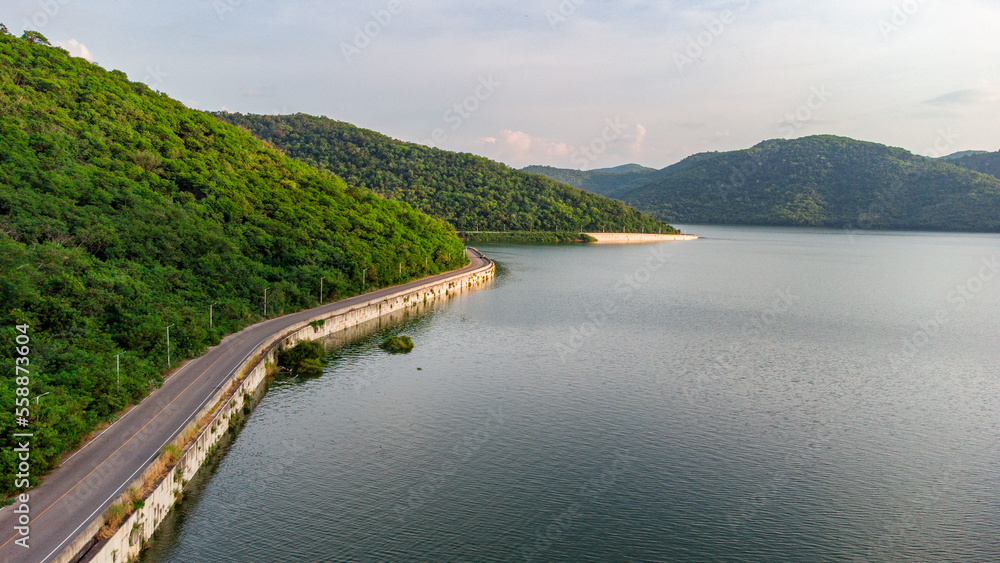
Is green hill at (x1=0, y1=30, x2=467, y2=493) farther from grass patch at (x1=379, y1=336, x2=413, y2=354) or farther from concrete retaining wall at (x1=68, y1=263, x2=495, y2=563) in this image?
grass patch at (x1=379, y1=336, x2=413, y2=354)

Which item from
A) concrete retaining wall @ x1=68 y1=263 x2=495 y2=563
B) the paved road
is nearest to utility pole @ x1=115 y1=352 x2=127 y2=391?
the paved road

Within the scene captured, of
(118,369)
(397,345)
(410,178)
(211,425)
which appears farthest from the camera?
(410,178)

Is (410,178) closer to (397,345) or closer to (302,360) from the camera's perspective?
(397,345)

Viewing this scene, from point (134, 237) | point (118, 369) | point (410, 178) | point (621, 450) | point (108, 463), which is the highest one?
point (410, 178)

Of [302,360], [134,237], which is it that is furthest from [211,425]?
[134,237]

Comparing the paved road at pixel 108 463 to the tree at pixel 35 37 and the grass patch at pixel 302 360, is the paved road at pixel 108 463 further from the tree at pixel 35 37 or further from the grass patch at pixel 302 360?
the tree at pixel 35 37
